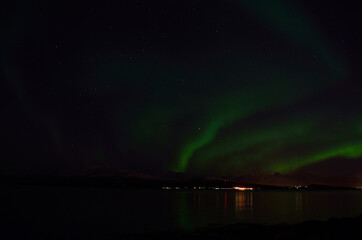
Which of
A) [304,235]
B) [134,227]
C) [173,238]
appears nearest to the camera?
[304,235]

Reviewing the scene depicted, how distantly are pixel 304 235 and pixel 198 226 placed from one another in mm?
19359

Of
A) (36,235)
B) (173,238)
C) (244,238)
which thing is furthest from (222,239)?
(36,235)

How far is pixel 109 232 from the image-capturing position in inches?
1484

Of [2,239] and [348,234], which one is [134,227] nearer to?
[2,239]

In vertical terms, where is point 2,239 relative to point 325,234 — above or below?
below

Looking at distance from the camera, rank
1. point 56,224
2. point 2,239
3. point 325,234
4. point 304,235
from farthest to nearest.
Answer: point 56,224
point 2,239
point 304,235
point 325,234

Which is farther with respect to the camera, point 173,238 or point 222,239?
point 173,238

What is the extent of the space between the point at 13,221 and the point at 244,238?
1291 inches

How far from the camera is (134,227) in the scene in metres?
41.6

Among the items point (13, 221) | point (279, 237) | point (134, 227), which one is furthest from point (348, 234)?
point (13, 221)

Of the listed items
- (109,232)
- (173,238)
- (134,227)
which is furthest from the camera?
(134,227)

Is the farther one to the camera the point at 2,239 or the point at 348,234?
the point at 2,239

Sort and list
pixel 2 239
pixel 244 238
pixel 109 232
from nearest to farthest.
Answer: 1. pixel 244 238
2. pixel 2 239
3. pixel 109 232

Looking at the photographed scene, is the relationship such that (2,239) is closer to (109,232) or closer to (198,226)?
(109,232)
